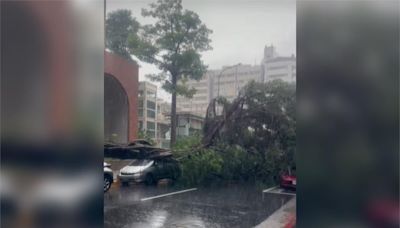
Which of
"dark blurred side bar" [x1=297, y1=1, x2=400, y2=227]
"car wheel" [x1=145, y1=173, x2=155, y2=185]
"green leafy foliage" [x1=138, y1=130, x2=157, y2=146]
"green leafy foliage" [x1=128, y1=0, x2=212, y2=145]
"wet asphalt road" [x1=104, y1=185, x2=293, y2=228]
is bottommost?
"wet asphalt road" [x1=104, y1=185, x2=293, y2=228]

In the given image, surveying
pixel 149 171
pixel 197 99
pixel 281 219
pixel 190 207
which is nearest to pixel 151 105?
pixel 197 99

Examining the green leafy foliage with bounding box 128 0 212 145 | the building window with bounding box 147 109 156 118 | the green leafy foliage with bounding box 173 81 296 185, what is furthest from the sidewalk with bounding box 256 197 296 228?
the building window with bounding box 147 109 156 118

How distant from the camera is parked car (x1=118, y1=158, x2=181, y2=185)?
629 centimetres

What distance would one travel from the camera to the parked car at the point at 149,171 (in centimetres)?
629

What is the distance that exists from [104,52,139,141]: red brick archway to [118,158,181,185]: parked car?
2.16 ft

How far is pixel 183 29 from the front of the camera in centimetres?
585

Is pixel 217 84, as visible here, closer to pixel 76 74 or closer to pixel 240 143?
pixel 240 143

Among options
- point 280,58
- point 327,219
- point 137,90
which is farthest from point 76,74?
point 137,90

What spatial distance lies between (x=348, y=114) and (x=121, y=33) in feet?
16.3

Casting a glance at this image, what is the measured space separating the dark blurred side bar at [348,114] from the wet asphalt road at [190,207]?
10.00ft

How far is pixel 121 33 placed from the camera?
18.0ft

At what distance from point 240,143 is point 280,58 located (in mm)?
2617

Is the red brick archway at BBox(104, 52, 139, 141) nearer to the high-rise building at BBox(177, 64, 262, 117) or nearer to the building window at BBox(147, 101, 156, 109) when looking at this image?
the building window at BBox(147, 101, 156, 109)

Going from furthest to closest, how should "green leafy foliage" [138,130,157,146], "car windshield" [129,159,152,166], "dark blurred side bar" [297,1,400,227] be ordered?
"car windshield" [129,159,152,166] < "green leafy foliage" [138,130,157,146] < "dark blurred side bar" [297,1,400,227]
